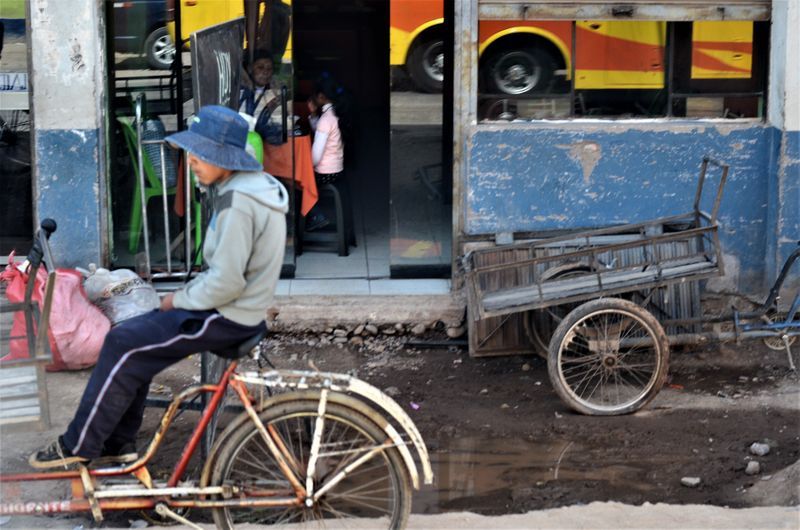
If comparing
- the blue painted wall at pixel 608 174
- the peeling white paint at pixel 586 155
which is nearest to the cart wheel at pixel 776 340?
the blue painted wall at pixel 608 174

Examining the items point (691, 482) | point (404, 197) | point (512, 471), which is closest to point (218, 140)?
point (512, 471)

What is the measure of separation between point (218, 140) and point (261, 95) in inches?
155

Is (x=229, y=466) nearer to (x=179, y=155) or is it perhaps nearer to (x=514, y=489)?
(x=514, y=489)

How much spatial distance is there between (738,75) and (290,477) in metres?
5.22

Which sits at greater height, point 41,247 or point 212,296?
point 41,247

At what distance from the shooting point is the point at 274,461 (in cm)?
467

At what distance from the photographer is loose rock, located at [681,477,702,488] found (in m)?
5.96

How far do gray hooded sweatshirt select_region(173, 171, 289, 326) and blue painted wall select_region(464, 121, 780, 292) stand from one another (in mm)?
3584

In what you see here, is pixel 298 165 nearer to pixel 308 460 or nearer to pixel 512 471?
pixel 512 471

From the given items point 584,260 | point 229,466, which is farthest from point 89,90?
point 229,466

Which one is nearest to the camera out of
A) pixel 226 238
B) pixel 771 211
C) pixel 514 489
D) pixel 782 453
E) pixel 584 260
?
pixel 226 238

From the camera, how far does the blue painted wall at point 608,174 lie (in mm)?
8102

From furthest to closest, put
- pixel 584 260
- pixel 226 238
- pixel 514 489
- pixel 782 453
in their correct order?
pixel 584 260 → pixel 782 453 → pixel 514 489 → pixel 226 238

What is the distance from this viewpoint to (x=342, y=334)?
8.20 metres
